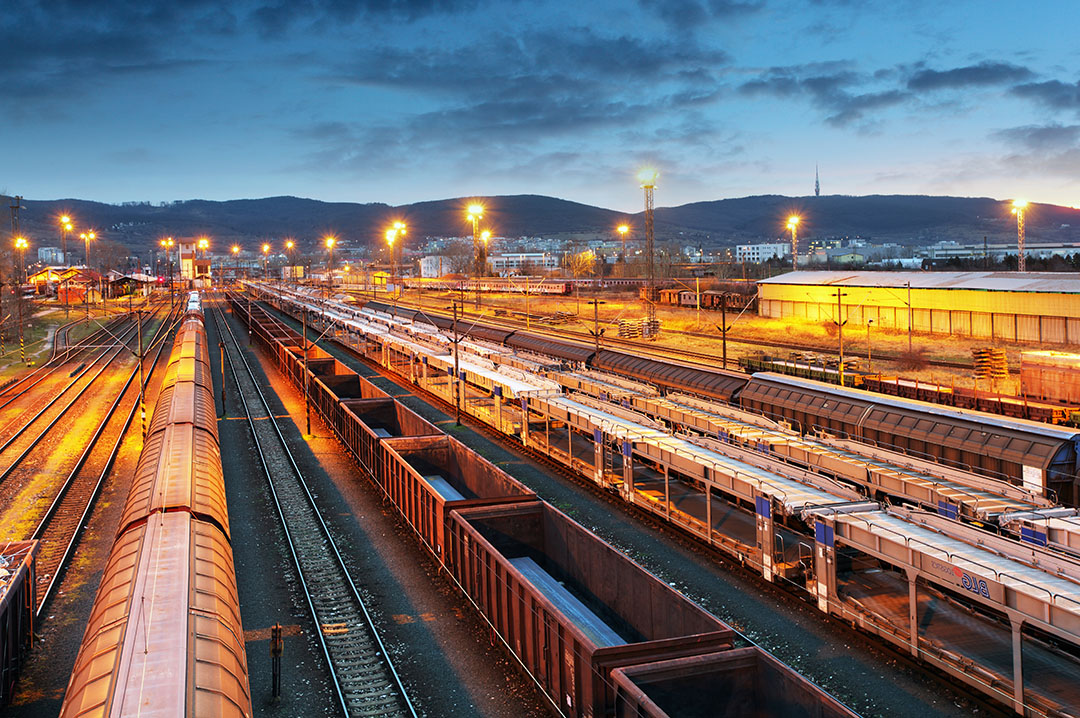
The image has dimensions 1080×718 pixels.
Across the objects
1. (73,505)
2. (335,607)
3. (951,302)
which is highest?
(951,302)

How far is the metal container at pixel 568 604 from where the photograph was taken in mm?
13258

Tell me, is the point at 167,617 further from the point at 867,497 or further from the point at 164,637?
the point at 867,497

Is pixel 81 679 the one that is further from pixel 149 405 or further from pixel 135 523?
pixel 149 405

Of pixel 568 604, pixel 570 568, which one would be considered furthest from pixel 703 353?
pixel 568 604

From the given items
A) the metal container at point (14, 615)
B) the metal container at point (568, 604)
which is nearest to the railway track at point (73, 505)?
the metal container at point (14, 615)

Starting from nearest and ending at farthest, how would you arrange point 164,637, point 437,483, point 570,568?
1. point 164,637
2. point 570,568
3. point 437,483

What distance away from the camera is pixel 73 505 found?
30250 millimetres

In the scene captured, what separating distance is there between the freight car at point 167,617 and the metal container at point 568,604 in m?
4.99

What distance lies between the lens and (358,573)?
2316 cm

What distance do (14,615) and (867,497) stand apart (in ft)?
63.9

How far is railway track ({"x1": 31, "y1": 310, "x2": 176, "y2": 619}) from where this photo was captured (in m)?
23.6

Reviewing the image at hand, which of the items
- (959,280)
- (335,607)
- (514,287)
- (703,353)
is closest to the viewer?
(335,607)

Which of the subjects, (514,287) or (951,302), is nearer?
(951,302)

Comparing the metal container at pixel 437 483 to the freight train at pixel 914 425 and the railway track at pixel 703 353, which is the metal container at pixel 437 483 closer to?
the freight train at pixel 914 425
